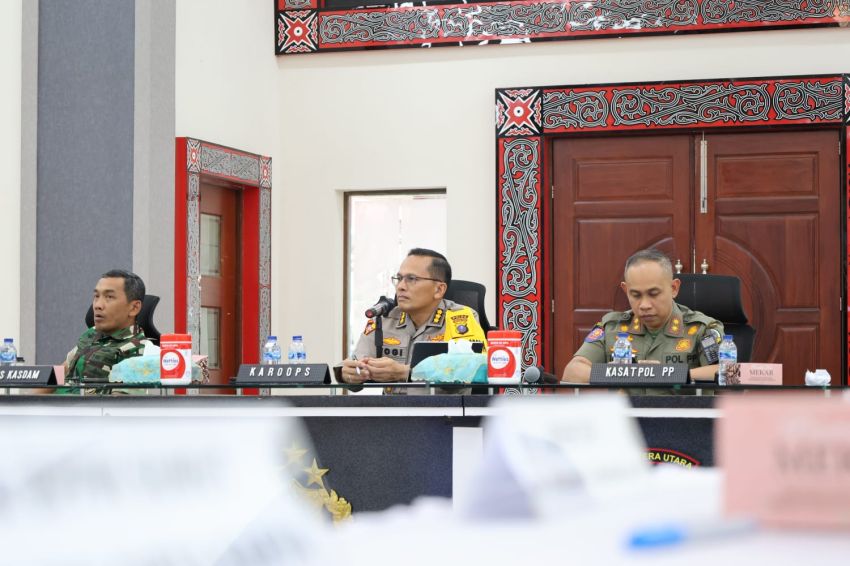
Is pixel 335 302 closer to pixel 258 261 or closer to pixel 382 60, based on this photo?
pixel 258 261

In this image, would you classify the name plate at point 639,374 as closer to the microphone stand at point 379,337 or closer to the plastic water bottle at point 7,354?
the microphone stand at point 379,337

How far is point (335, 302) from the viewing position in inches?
233

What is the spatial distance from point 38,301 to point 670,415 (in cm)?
349

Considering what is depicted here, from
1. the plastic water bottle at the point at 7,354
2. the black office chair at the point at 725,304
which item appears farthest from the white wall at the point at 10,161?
the black office chair at the point at 725,304

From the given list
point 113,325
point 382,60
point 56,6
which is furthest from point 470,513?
point 382,60

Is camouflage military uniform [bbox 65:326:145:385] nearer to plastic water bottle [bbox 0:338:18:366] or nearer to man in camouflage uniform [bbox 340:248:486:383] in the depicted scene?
plastic water bottle [bbox 0:338:18:366]

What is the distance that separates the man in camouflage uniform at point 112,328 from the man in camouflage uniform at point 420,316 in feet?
2.38

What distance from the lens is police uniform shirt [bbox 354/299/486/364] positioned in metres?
3.42

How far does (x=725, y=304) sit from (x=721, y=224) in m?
2.24

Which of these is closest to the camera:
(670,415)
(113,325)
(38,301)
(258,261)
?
(670,415)

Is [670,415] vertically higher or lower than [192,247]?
lower

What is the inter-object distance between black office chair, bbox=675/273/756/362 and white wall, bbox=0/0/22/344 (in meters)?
3.02

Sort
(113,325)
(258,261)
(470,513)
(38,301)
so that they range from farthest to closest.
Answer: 1. (258,261)
2. (38,301)
3. (113,325)
4. (470,513)

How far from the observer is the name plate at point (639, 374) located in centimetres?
248
